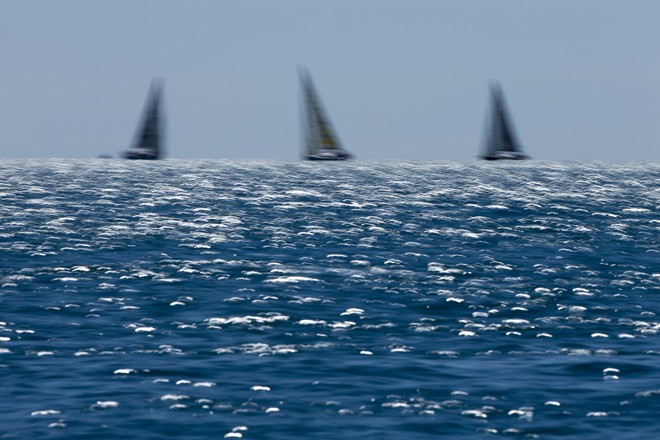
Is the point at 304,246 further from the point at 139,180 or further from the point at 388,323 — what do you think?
the point at 139,180

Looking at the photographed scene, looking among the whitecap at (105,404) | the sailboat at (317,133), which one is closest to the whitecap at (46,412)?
the whitecap at (105,404)

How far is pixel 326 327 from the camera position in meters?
32.8

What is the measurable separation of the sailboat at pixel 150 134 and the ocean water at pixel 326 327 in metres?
86.6

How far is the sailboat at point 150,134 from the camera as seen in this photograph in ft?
504

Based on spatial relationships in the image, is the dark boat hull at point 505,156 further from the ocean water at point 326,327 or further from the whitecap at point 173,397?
the whitecap at point 173,397

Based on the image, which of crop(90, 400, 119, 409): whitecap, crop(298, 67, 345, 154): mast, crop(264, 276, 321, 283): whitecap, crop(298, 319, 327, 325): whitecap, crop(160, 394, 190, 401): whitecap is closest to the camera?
crop(90, 400, 119, 409): whitecap

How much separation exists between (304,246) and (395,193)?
4576 cm

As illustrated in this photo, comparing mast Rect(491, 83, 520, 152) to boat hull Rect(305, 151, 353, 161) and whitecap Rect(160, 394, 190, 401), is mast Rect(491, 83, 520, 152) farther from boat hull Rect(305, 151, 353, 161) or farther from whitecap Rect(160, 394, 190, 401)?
whitecap Rect(160, 394, 190, 401)

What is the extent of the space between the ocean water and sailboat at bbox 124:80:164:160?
3409 inches

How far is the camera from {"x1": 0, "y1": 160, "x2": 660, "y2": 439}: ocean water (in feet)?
75.7

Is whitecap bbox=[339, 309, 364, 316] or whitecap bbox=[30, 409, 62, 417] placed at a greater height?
whitecap bbox=[30, 409, 62, 417]

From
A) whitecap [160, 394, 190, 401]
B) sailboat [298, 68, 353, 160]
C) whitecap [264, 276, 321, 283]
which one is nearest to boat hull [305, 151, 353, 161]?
sailboat [298, 68, 353, 160]

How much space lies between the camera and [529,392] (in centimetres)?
2514

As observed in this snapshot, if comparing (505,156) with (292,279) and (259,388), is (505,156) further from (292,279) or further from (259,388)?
(259,388)
